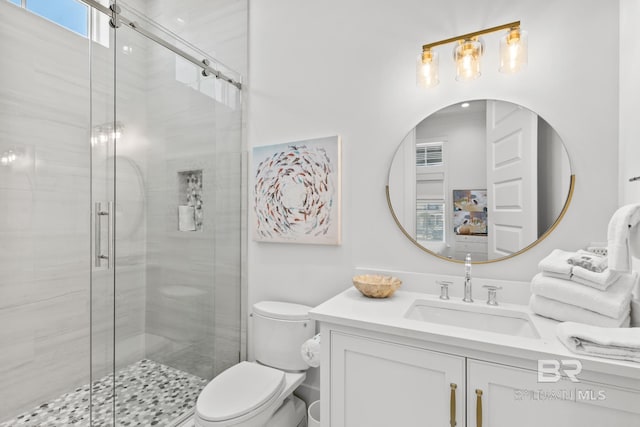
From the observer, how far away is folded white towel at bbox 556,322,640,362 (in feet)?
2.69

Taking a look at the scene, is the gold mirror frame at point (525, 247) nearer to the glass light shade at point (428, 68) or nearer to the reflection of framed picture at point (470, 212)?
the reflection of framed picture at point (470, 212)

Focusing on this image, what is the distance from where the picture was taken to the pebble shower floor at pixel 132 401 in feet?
4.87

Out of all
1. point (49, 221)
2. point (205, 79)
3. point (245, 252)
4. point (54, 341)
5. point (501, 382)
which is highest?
point (205, 79)

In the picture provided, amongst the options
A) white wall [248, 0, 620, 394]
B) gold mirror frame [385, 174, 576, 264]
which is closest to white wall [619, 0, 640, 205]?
white wall [248, 0, 620, 394]

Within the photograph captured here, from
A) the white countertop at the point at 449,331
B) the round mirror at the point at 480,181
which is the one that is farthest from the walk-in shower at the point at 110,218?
the round mirror at the point at 480,181

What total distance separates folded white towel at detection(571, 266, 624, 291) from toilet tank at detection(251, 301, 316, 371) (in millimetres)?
1204

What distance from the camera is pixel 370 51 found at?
1695 millimetres

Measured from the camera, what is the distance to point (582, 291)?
3.45ft

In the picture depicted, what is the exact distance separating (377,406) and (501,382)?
447 millimetres

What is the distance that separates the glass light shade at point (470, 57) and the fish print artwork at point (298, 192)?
2.28ft

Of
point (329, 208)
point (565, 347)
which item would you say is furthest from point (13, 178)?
point (565, 347)

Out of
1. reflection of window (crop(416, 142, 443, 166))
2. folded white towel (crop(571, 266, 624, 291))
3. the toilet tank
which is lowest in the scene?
the toilet tank

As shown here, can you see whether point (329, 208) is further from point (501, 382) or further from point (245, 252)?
point (501, 382)

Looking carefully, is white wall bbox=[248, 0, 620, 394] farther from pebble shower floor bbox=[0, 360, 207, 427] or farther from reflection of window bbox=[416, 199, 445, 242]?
pebble shower floor bbox=[0, 360, 207, 427]
